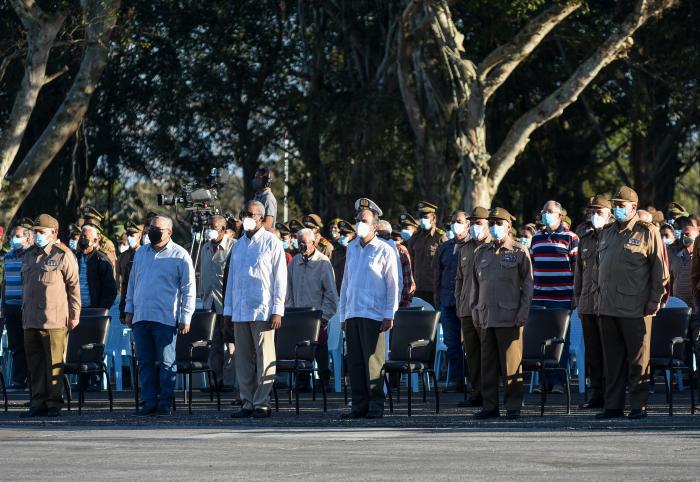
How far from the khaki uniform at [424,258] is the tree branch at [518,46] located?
795 cm

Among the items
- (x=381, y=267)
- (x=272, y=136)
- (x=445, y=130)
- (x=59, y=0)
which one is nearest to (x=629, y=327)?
(x=381, y=267)

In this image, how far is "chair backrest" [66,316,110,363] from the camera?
660 inches

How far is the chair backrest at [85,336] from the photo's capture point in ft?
55.0

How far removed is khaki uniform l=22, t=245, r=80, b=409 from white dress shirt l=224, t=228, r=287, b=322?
1820mm

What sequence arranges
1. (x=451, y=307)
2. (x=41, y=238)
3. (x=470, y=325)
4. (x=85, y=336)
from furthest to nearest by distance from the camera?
1. (x=451, y=307)
2. (x=85, y=336)
3. (x=470, y=325)
4. (x=41, y=238)

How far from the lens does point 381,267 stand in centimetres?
1538

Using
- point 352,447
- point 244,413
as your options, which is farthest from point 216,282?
point 352,447

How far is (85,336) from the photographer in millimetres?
16828

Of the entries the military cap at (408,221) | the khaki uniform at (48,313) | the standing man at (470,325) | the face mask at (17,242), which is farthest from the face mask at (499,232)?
the face mask at (17,242)

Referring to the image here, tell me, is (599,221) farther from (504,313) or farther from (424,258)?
(424,258)

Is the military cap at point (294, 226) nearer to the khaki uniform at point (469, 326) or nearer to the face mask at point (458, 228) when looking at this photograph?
the face mask at point (458, 228)

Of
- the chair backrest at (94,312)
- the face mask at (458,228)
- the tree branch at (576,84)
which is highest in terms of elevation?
the tree branch at (576,84)

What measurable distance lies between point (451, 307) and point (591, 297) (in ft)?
9.49

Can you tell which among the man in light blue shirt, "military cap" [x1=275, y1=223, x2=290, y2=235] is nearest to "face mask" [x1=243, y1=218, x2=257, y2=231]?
the man in light blue shirt
